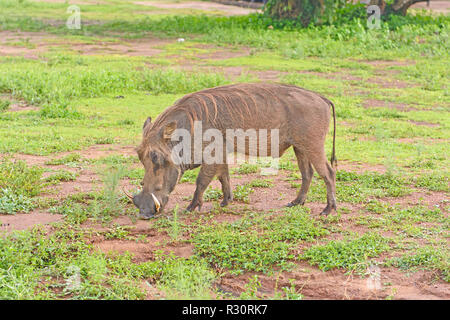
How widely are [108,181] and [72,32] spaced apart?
10.7 metres

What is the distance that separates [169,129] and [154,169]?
0.32 metres

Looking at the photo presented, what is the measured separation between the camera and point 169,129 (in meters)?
4.99

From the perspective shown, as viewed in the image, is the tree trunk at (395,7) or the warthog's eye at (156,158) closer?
the warthog's eye at (156,158)

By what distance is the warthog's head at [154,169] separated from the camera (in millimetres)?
4941

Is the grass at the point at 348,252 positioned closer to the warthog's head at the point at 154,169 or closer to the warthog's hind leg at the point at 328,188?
the warthog's hind leg at the point at 328,188

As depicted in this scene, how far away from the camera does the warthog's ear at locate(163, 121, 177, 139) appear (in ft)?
16.3

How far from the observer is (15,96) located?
29.9 feet

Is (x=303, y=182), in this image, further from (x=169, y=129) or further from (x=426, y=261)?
(x=426, y=261)

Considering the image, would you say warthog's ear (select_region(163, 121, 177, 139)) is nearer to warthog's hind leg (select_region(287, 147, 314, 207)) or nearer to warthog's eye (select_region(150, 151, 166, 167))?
warthog's eye (select_region(150, 151, 166, 167))

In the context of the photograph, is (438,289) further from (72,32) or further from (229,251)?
(72,32)

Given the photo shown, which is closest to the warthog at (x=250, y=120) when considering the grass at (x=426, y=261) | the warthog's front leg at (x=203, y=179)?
the warthog's front leg at (x=203, y=179)

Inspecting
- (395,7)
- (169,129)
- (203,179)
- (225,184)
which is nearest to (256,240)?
(203,179)
